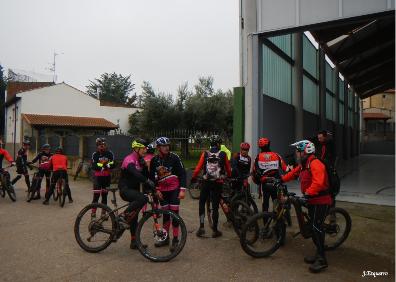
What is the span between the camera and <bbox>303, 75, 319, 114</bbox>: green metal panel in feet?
57.7

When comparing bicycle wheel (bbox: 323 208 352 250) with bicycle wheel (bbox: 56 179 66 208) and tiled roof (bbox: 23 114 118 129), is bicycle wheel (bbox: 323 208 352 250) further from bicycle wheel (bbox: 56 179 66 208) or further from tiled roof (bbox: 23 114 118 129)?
tiled roof (bbox: 23 114 118 129)

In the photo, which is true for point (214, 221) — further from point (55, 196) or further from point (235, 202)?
point (55, 196)

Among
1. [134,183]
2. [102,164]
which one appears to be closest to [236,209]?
[134,183]

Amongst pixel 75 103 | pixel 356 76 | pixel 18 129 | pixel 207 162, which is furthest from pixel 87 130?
pixel 207 162

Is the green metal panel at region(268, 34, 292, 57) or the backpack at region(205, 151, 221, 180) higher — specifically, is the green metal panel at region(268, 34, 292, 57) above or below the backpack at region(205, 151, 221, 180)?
above

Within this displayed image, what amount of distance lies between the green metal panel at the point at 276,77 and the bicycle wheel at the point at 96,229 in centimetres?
718

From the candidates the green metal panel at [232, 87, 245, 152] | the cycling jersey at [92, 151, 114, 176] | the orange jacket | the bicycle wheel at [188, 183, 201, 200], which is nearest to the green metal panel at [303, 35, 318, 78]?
the green metal panel at [232, 87, 245, 152]

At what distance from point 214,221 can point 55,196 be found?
583 centimetres

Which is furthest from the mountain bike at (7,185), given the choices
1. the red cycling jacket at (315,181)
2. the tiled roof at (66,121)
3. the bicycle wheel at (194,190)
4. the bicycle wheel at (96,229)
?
the tiled roof at (66,121)

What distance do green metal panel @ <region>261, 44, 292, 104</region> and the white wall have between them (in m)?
27.5

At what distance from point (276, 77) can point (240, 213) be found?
7.76 m

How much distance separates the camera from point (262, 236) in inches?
228

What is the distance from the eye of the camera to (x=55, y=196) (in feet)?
35.9

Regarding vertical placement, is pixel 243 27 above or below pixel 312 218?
above
